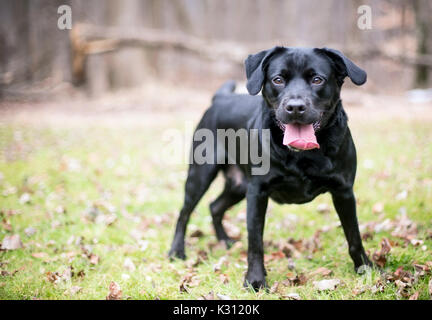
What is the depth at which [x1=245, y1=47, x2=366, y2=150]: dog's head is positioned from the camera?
2.59m

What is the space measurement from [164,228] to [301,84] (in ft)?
7.51

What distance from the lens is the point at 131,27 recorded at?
1266 cm

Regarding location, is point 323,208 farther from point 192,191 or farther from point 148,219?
point 148,219

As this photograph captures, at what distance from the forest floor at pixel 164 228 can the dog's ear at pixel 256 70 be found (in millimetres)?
1369

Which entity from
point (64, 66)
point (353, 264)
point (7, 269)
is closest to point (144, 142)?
point (7, 269)

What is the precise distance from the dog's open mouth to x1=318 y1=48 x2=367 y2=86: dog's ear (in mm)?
397

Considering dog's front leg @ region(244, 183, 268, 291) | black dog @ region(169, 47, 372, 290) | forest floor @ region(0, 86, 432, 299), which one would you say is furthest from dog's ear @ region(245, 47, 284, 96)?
forest floor @ region(0, 86, 432, 299)

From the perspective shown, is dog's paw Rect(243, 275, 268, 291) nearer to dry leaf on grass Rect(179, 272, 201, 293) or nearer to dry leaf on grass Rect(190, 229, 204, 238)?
dry leaf on grass Rect(179, 272, 201, 293)

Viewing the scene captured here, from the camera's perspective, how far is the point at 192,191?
3703 mm

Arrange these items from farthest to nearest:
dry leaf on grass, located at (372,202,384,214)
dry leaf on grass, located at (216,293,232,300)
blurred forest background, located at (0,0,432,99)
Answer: blurred forest background, located at (0,0,432,99), dry leaf on grass, located at (372,202,384,214), dry leaf on grass, located at (216,293,232,300)

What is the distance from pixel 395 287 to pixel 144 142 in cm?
588

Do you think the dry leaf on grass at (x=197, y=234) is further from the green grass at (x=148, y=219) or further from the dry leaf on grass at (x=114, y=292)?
the dry leaf on grass at (x=114, y=292)

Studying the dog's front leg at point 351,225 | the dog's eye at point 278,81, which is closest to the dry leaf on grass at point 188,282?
the dog's front leg at point 351,225
